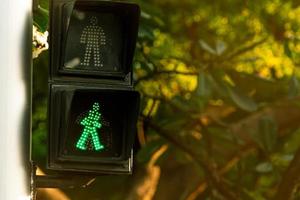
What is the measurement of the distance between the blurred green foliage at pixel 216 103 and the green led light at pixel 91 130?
59.7 inches

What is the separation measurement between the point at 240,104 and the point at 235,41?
1.05 feet

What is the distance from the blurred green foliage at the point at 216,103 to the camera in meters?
3.28

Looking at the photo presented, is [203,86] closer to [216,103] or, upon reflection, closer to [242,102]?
[216,103]

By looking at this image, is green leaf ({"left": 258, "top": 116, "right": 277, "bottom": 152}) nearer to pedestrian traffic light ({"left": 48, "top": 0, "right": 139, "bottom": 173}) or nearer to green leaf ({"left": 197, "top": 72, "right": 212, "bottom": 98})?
green leaf ({"left": 197, "top": 72, "right": 212, "bottom": 98})

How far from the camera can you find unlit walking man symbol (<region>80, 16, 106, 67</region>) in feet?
5.77

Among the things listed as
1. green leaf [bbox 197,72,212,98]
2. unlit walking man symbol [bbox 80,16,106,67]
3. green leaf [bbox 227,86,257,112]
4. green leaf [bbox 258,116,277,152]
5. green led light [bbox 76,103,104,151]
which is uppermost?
unlit walking man symbol [bbox 80,16,106,67]

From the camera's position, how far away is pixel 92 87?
166 cm

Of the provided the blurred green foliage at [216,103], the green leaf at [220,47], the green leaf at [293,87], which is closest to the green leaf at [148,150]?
the blurred green foliage at [216,103]

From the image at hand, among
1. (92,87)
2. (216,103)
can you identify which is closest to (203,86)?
(216,103)

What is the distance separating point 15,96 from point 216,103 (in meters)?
1.75

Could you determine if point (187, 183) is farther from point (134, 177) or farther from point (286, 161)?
point (286, 161)

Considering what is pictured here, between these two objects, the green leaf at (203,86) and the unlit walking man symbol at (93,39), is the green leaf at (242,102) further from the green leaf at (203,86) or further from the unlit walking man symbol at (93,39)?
the unlit walking man symbol at (93,39)

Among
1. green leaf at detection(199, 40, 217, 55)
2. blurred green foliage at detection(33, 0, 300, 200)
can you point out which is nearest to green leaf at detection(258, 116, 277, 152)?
blurred green foliage at detection(33, 0, 300, 200)

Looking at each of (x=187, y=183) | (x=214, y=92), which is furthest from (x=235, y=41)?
(x=187, y=183)
